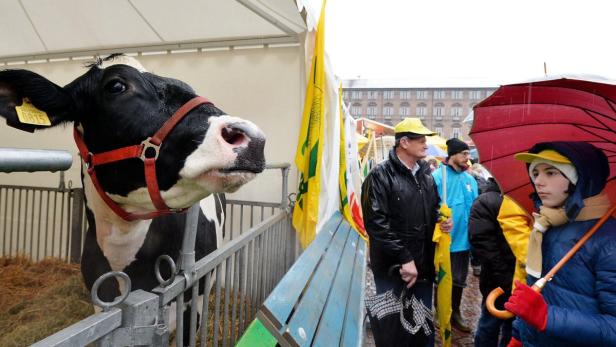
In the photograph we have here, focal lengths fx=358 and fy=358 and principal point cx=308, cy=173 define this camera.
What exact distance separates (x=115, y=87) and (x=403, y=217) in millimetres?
2278

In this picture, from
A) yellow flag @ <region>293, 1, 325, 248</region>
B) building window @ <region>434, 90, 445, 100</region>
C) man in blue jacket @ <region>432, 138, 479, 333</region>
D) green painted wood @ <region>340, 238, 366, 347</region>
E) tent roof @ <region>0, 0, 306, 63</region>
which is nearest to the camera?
green painted wood @ <region>340, 238, 366, 347</region>

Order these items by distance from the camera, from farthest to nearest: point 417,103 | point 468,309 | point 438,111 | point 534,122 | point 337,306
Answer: point 417,103 → point 438,111 → point 468,309 → point 337,306 → point 534,122

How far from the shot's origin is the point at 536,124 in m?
2.04

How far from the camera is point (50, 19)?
420 cm

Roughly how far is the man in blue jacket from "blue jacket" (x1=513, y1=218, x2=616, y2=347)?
7.54ft

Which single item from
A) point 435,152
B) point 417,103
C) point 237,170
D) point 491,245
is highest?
point 417,103

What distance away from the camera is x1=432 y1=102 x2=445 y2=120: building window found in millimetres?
62219

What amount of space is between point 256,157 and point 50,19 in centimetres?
446

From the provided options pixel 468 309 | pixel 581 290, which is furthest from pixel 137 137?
pixel 468 309

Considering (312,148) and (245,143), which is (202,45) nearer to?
(312,148)

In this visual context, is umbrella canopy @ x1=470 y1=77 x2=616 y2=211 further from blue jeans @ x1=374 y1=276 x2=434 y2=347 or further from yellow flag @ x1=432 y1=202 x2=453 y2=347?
blue jeans @ x1=374 y1=276 x2=434 y2=347

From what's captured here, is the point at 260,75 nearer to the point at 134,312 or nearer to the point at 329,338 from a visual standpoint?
the point at 329,338

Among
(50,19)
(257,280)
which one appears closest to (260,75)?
(257,280)

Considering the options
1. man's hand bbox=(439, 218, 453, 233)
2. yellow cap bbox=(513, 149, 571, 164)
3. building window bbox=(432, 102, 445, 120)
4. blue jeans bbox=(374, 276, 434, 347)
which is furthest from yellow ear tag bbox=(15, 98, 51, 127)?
building window bbox=(432, 102, 445, 120)
